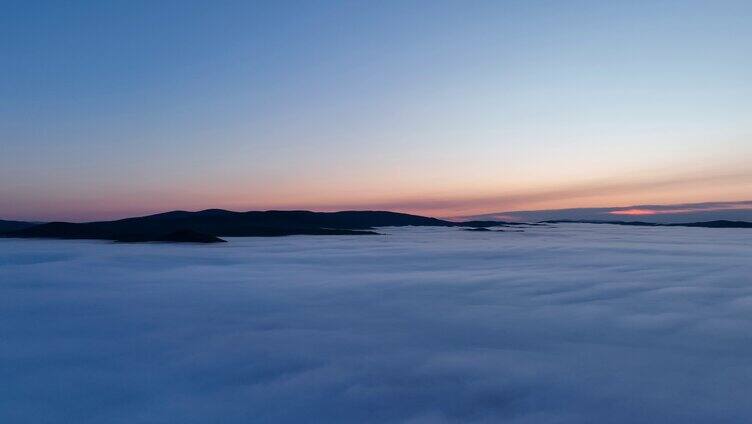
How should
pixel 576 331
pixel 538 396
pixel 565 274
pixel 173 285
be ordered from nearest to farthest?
pixel 538 396
pixel 576 331
pixel 173 285
pixel 565 274

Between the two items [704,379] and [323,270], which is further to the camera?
[323,270]

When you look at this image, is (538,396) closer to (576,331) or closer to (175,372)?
(576,331)

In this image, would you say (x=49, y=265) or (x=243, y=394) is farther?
(x=49, y=265)

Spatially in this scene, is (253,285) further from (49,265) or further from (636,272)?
(636,272)

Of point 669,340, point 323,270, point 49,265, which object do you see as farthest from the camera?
point 49,265

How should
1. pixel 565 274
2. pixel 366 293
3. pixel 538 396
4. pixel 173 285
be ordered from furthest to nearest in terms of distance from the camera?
1. pixel 565 274
2. pixel 173 285
3. pixel 366 293
4. pixel 538 396

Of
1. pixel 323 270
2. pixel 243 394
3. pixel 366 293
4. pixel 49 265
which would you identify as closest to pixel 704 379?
pixel 243 394

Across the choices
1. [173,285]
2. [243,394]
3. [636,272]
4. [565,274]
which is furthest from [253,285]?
[636,272]

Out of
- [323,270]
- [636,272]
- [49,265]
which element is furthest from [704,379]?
[49,265]

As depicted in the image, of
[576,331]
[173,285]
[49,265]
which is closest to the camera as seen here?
[576,331]
